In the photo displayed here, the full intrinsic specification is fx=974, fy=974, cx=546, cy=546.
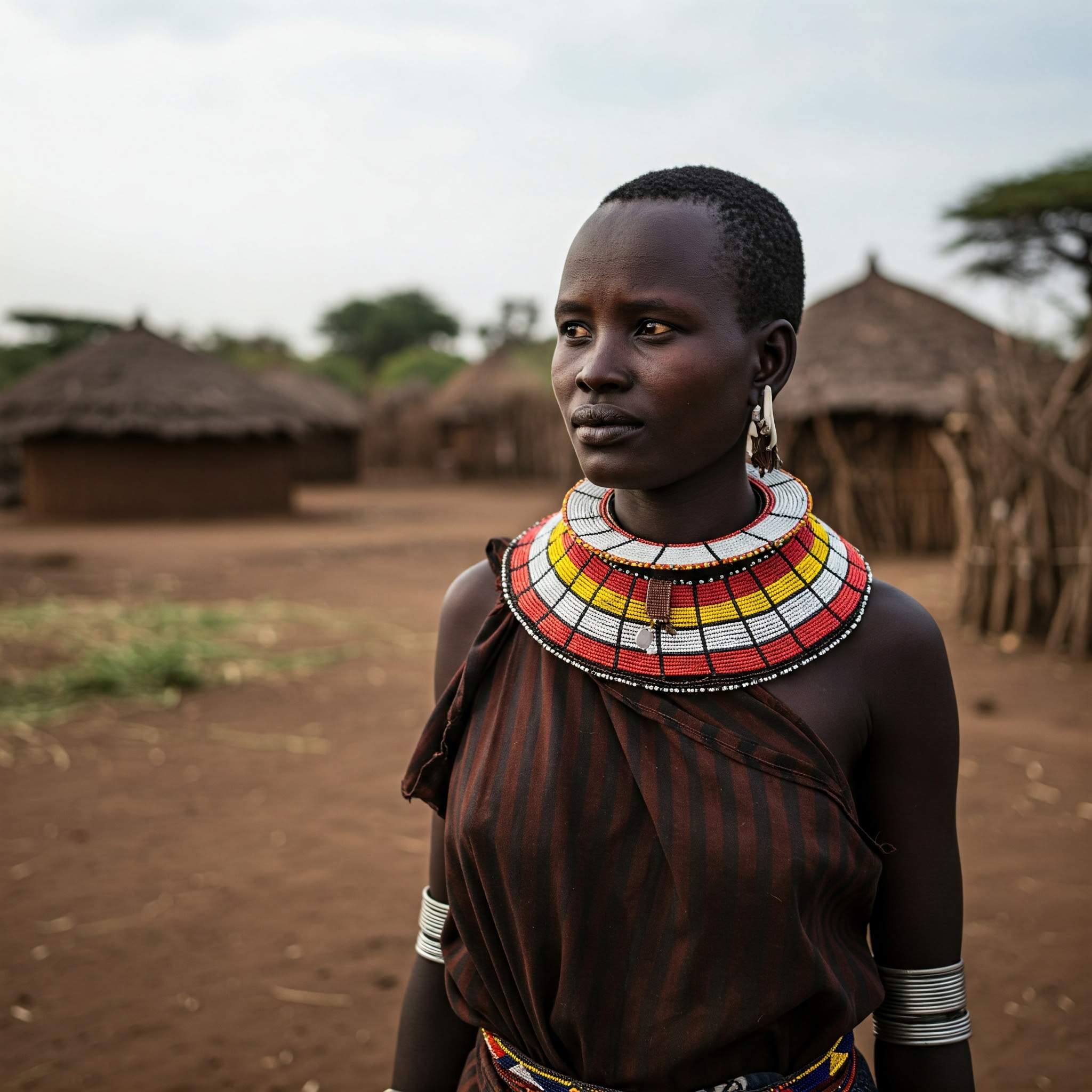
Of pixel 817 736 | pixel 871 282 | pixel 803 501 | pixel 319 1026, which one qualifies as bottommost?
pixel 319 1026

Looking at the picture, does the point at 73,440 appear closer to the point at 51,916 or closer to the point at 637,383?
the point at 51,916

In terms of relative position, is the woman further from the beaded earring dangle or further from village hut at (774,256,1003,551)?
village hut at (774,256,1003,551)

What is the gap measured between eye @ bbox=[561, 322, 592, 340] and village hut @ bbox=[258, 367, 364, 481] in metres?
25.1

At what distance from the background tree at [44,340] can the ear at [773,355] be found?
2525 cm

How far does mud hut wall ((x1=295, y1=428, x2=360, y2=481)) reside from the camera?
27.2 metres

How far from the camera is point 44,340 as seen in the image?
1075 inches

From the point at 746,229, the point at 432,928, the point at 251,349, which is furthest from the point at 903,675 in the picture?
the point at 251,349

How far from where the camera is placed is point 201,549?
508 inches

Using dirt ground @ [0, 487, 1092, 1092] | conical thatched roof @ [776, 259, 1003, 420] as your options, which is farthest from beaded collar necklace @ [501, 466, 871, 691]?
conical thatched roof @ [776, 259, 1003, 420]

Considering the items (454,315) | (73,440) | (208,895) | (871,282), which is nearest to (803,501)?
(208,895)

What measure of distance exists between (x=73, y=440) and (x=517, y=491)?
1131cm

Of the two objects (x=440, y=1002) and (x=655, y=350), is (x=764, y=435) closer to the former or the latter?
(x=655, y=350)

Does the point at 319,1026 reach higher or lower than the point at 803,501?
lower

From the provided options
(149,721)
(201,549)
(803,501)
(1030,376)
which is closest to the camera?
(803,501)
